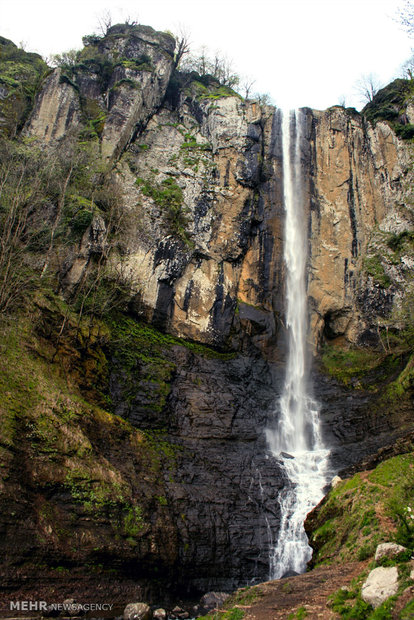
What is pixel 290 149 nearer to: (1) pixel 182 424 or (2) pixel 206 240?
(2) pixel 206 240

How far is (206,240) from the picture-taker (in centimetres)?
2383

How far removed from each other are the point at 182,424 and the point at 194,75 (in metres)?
27.1

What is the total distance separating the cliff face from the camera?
628 inches

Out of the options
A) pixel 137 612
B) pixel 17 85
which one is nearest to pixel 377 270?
pixel 137 612

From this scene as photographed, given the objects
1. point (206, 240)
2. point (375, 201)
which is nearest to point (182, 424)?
point (206, 240)

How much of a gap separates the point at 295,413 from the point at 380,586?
603 inches

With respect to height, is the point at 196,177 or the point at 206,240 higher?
the point at 196,177

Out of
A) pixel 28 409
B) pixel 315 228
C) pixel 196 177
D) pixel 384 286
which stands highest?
pixel 196 177

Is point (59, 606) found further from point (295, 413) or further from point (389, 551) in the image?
point (295, 413)

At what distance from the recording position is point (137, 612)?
32.6ft

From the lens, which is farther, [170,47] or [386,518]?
[170,47]

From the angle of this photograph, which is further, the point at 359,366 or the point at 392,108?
the point at 392,108

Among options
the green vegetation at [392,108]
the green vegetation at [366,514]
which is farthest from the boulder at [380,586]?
the green vegetation at [392,108]

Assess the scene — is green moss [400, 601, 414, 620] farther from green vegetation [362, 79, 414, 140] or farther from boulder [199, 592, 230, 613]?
green vegetation [362, 79, 414, 140]
